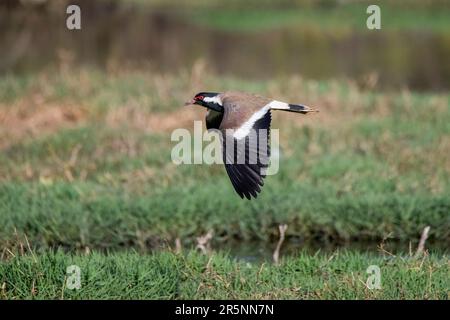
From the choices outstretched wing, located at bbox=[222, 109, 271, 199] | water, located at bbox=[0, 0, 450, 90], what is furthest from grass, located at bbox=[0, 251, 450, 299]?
water, located at bbox=[0, 0, 450, 90]

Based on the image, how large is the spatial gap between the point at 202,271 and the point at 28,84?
241 inches

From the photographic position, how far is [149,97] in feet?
35.0

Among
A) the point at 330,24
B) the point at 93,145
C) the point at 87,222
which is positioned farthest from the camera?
the point at 330,24

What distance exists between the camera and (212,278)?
549 cm

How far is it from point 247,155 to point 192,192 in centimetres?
225

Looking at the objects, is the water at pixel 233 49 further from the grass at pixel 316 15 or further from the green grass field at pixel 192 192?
the green grass field at pixel 192 192

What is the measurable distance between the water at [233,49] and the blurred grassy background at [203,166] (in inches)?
3.2

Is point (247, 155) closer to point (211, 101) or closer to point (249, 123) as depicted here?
point (249, 123)

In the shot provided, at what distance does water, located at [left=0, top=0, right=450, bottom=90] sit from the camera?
49.6 ft

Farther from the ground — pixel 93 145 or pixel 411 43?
pixel 411 43
